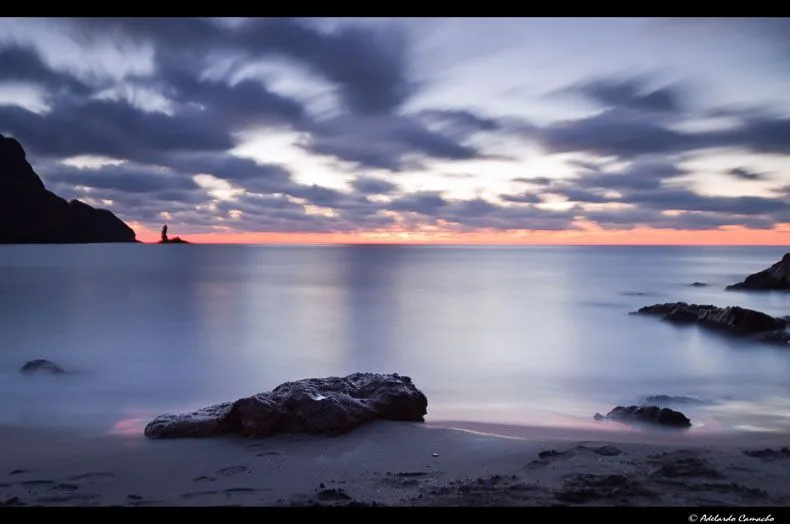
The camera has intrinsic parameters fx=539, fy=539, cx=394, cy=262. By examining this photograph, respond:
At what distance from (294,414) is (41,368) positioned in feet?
18.6

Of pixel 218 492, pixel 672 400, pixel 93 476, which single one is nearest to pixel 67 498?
pixel 93 476

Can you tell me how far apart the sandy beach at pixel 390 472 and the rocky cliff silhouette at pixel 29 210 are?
71.8 meters

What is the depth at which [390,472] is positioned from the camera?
384cm

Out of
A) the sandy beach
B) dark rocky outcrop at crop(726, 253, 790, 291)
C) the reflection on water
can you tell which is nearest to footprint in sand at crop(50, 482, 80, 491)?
the sandy beach

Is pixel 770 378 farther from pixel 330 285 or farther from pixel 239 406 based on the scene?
pixel 330 285

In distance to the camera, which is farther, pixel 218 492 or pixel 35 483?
pixel 35 483

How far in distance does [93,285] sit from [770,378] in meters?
24.2

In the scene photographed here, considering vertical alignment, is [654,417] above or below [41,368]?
above

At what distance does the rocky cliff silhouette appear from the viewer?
63094 mm

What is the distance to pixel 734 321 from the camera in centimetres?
A: 1105

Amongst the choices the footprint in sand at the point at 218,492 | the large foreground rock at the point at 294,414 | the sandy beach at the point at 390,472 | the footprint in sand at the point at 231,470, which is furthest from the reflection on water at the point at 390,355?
the footprint in sand at the point at 218,492

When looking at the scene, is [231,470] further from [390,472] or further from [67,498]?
[390,472]
